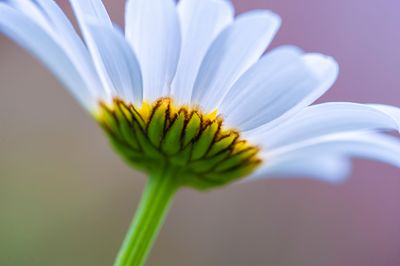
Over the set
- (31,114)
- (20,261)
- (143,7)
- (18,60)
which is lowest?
(20,261)

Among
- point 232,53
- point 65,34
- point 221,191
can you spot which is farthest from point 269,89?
point 221,191

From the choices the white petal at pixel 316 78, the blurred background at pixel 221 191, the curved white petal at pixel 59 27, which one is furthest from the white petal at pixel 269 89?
the blurred background at pixel 221 191

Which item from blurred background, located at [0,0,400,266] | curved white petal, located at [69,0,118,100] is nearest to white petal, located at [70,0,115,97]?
curved white petal, located at [69,0,118,100]

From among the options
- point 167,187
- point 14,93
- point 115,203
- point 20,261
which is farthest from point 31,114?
point 167,187

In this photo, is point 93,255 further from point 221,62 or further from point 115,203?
point 221,62

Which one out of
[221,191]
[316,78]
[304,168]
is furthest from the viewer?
[221,191]

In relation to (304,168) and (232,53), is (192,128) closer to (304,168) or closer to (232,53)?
(232,53)
